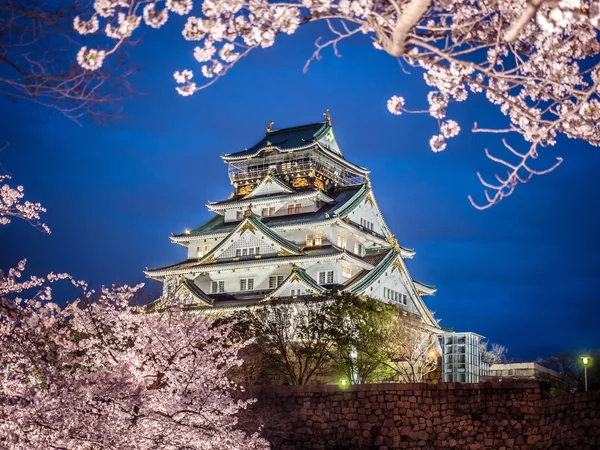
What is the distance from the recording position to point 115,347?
2062 centimetres

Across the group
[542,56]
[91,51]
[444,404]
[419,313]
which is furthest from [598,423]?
[419,313]

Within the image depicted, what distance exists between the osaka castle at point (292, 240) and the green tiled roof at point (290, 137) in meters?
0.09

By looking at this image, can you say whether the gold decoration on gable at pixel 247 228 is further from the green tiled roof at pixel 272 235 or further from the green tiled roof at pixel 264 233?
the green tiled roof at pixel 272 235

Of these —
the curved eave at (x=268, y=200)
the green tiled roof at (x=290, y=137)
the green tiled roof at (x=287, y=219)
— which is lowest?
the green tiled roof at (x=287, y=219)

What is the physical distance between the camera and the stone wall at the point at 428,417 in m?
22.8

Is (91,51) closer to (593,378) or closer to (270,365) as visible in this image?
(270,365)

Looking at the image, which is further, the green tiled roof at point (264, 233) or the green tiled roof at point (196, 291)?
the green tiled roof at point (264, 233)

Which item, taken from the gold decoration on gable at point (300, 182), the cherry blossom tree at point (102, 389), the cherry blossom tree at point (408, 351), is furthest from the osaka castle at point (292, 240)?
the cherry blossom tree at point (102, 389)

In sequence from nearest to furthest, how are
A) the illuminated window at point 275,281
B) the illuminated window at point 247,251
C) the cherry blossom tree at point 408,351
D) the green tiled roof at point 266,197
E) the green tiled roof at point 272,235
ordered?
the cherry blossom tree at point 408,351
the green tiled roof at point 272,235
the illuminated window at point 275,281
the illuminated window at point 247,251
the green tiled roof at point 266,197

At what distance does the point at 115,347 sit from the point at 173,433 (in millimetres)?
4278

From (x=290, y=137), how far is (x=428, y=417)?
33946 mm

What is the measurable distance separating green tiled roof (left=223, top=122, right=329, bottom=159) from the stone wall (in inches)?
1141

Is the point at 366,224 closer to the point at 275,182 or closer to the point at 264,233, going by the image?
the point at 275,182

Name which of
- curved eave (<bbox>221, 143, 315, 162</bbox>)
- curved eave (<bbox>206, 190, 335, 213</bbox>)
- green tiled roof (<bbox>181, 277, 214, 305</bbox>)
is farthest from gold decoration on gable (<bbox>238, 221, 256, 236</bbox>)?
curved eave (<bbox>221, 143, 315, 162</bbox>)
